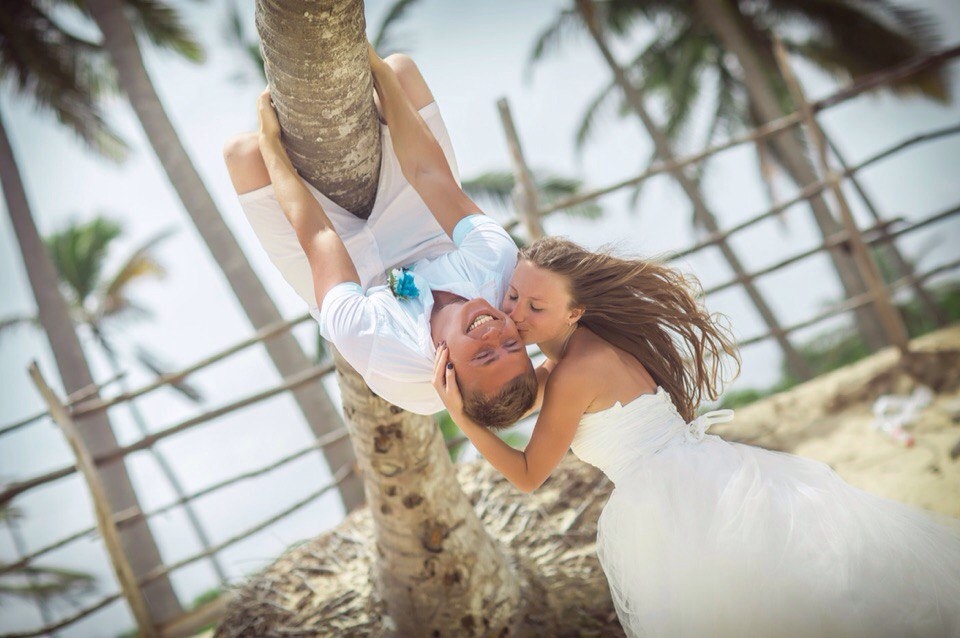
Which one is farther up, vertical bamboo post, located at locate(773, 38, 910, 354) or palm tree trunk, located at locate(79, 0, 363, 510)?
palm tree trunk, located at locate(79, 0, 363, 510)

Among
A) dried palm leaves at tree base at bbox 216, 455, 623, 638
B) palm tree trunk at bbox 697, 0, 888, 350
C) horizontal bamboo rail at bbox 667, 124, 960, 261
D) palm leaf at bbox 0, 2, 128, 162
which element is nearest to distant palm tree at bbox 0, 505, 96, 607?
palm leaf at bbox 0, 2, 128, 162

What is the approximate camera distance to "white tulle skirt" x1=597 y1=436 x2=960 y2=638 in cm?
209

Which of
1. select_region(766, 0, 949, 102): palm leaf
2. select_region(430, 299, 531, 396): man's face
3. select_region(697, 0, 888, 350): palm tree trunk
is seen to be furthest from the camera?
select_region(766, 0, 949, 102): palm leaf

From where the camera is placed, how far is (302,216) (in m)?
2.43

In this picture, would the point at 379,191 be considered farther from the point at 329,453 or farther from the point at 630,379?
the point at 329,453

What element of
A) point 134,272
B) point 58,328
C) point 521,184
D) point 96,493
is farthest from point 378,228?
point 134,272

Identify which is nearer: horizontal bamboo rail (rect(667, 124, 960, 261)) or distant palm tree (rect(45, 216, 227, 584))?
horizontal bamboo rail (rect(667, 124, 960, 261))

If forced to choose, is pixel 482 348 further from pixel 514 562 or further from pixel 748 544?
pixel 514 562

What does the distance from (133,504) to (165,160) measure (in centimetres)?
488

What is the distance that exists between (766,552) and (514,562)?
1.59 metres

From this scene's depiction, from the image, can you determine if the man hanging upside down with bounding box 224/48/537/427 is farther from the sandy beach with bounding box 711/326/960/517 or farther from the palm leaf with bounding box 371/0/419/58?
the palm leaf with bounding box 371/0/419/58

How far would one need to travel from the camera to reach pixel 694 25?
13875 millimetres

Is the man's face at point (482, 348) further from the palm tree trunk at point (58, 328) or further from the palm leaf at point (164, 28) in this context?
the palm leaf at point (164, 28)

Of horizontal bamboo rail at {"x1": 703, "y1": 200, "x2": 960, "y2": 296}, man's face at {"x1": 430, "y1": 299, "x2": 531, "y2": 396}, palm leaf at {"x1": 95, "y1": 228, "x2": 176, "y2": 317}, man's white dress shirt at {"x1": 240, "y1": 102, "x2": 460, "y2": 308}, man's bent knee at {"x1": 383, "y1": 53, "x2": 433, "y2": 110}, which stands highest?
palm leaf at {"x1": 95, "y1": 228, "x2": 176, "y2": 317}
